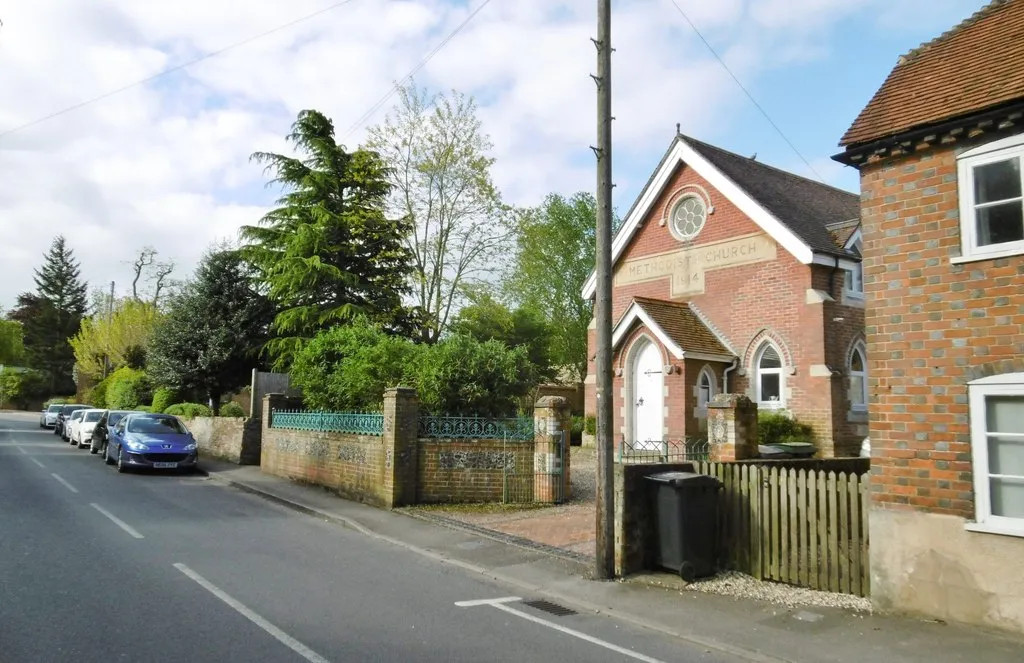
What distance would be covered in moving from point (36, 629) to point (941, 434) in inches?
319

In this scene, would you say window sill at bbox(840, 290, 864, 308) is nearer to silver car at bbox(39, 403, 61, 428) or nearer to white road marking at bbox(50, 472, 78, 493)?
→ white road marking at bbox(50, 472, 78, 493)

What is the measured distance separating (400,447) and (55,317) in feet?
233

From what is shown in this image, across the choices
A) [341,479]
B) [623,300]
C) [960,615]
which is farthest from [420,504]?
[623,300]

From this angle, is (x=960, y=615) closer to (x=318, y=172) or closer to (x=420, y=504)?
(x=420, y=504)

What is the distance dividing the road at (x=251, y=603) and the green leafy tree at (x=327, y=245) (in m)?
15.4

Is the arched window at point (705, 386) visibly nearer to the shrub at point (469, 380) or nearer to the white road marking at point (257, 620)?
the shrub at point (469, 380)

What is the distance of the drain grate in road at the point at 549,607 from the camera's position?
24.1ft

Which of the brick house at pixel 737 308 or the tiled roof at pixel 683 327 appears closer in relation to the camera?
the brick house at pixel 737 308

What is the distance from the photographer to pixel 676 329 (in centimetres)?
2033

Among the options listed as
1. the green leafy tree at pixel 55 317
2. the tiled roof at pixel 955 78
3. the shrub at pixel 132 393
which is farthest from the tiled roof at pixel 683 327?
the green leafy tree at pixel 55 317

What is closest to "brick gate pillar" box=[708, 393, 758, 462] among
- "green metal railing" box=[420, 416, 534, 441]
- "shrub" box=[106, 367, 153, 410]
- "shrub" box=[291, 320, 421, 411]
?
"green metal railing" box=[420, 416, 534, 441]

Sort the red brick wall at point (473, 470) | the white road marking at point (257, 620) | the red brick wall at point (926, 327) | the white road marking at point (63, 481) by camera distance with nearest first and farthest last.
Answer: the white road marking at point (257, 620)
the red brick wall at point (926, 327)
the red brick wall at point (473, 470)
the white road marking at point (63, 481)

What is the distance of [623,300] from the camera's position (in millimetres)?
24250

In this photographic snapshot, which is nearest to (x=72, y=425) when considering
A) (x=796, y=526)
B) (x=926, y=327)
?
(x=796, y=526)
